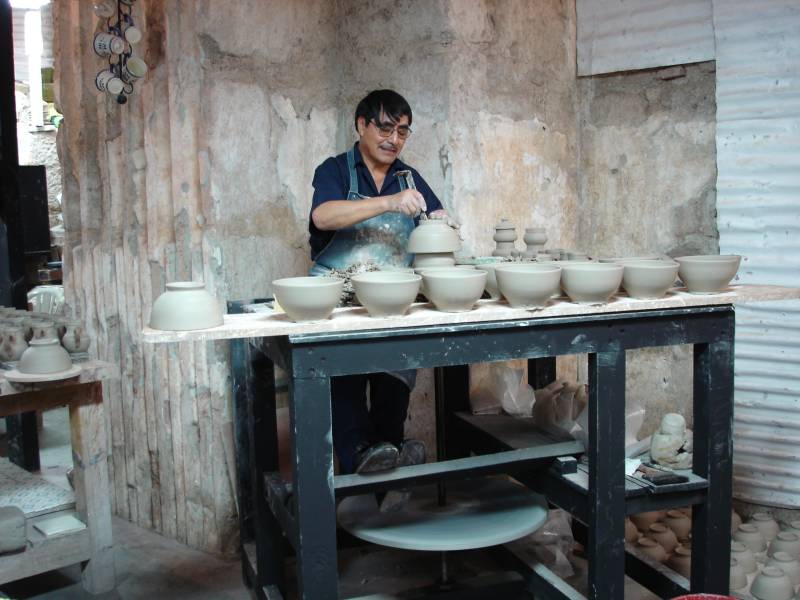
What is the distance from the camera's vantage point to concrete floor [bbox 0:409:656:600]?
319 cm

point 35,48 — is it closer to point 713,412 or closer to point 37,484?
point 37,484

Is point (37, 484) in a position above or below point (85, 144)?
below

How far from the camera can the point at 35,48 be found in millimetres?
11258

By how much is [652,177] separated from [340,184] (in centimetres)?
165

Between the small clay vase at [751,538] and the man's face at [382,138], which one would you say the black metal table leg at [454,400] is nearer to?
the man's face at [382,138]

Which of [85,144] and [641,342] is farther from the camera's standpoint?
[85,144]

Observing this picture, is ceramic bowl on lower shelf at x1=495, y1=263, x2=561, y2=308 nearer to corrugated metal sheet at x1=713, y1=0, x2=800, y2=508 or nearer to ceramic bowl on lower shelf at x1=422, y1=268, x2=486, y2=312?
ceramic bowl on lower shelf at x1=422, y1=268, x2=486, y2=312

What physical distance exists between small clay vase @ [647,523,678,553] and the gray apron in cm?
129

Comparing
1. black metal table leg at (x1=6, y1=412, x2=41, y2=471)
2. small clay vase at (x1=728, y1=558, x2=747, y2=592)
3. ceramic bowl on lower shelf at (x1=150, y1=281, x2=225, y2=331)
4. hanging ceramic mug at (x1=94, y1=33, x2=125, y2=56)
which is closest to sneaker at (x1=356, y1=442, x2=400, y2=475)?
ceramic bowl on lower shelf at (x1=150, y1=281, x2=225, y2=331)

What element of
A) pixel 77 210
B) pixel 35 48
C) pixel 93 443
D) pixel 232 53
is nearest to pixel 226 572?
pixel 93 443

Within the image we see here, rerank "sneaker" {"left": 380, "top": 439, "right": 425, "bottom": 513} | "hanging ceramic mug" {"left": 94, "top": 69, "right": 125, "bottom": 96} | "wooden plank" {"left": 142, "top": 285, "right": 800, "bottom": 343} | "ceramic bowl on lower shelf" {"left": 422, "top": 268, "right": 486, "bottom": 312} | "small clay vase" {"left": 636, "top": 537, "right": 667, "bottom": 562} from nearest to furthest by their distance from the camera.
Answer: "wooden plank" {"left": 142, "top": 285, "right": 800, "bottom": 343} → "ceramic bowl on lower shelf" {"left": 422, "top": 268, "right": 486, "bottom": 312} → "sneaker" {"left": 380, "top": 439, "right": 425, "bottom": 513} → "small clay vase" {"left": 636, "top": 537, "right": 667, "bottom": 562} → "hanging ceramic mug" {"left": 94, "top": 69, "right": 125, "bottom": 96}

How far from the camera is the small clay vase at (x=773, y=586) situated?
295 cm

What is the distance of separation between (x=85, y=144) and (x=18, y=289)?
4.36 feet

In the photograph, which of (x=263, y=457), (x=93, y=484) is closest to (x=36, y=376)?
(x=93, y=484)
